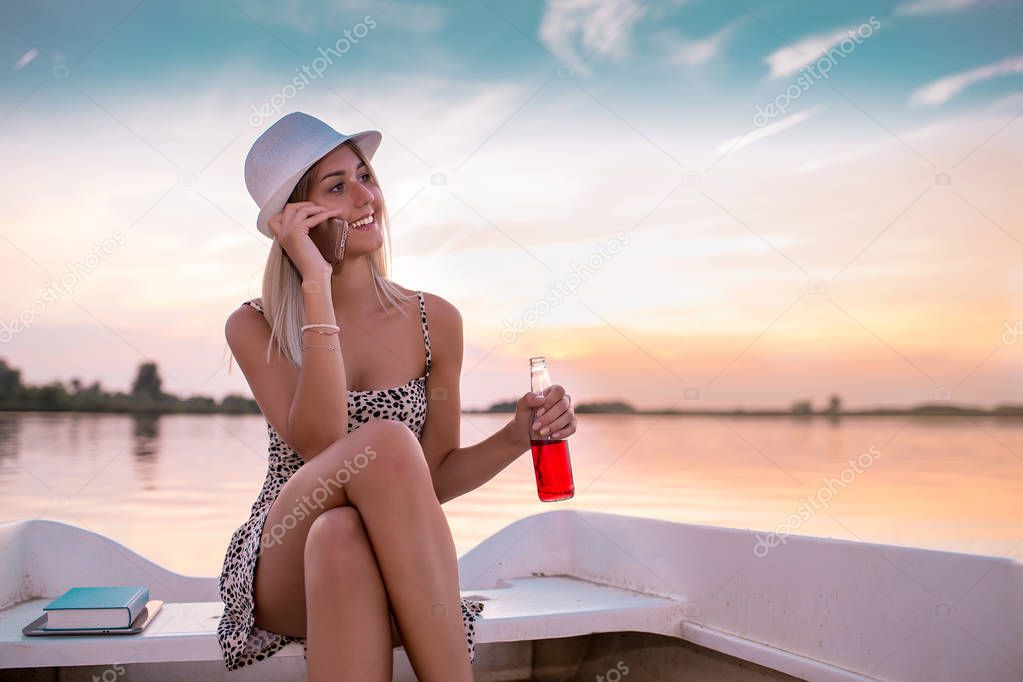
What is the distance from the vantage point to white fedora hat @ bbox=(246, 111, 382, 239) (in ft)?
4.96

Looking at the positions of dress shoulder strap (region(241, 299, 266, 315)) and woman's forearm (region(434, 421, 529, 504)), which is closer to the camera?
woman's forearm (region(434, 421, 529, 504))

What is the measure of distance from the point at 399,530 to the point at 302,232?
0.58m

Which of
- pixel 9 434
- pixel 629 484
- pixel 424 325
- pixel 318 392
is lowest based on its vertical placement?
pixel 629 484

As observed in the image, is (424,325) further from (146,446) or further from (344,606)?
(146,446)

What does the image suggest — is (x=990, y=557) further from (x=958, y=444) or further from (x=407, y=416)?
(x=958, y=444)

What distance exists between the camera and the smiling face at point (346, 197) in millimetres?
1549

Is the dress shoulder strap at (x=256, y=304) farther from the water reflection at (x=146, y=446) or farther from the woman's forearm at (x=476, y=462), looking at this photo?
the water reflection at (x=146, y=446)

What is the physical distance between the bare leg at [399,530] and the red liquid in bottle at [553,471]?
0.23 metres

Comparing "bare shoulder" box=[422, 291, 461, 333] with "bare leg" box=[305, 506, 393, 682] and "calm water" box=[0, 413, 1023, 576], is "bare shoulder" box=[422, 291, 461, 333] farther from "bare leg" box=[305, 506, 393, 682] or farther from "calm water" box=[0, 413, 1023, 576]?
"calm water" box=[0, 413, 1023, 576]

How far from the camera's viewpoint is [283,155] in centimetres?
152

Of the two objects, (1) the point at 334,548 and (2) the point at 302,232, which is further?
(2) the point at 302,232

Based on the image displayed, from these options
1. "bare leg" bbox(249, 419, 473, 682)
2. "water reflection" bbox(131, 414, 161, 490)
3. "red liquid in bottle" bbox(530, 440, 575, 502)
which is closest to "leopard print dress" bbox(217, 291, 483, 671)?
"bare leg" bbox(249, 419, 473, 682)

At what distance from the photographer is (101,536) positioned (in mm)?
1925

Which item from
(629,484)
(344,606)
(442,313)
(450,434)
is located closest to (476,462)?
(450,434)
